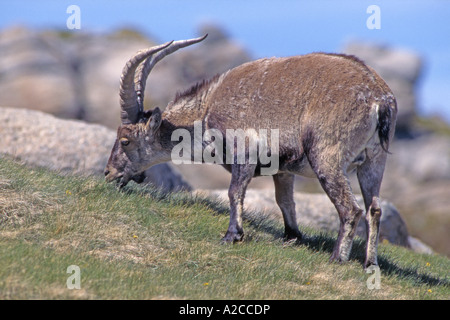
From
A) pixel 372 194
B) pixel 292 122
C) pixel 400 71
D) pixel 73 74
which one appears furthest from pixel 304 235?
pixel 400 71

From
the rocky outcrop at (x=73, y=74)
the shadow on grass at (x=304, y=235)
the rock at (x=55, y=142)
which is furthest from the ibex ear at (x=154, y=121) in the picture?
the rocky outcrop at (x=73, y=74)

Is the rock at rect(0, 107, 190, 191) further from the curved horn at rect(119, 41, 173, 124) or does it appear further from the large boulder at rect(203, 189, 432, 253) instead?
the curved horn at rect(119, 41, 173, 124)

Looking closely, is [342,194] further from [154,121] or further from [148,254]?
[154,121]

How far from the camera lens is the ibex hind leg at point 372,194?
8977 mm

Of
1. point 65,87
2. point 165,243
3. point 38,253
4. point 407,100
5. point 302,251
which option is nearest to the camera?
point 38,253

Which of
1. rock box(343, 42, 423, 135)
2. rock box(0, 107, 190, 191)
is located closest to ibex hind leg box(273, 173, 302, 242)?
rock box(0, 107, 190, 191)

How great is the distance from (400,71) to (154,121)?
224 ft

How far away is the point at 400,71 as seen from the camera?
7444cm

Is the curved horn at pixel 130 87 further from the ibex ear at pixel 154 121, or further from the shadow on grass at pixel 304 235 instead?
the shadow on grass at pixel 304 235

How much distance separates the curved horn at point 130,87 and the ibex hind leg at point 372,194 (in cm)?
378

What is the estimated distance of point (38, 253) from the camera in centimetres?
768
